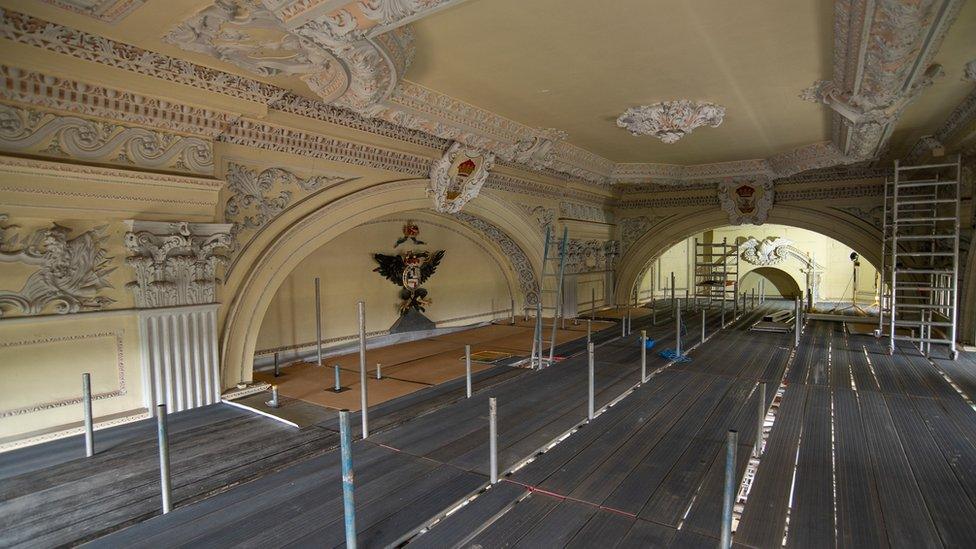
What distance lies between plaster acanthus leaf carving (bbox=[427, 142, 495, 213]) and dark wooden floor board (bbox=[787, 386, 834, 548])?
4588 mm

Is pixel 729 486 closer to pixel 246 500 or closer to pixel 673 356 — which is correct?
pixel 246 500

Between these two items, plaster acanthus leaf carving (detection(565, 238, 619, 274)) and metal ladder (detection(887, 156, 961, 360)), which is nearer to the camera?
metal ladder (detection(887, 156, 961, 360))

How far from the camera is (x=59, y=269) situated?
137 inches

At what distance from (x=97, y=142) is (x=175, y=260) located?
97cm

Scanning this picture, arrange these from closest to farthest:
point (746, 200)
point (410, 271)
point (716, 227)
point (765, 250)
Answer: point (410, 271)
point (746, 200)
point (716, 227)
point (765, 250)

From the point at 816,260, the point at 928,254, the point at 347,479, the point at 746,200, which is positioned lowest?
the point at 347,479

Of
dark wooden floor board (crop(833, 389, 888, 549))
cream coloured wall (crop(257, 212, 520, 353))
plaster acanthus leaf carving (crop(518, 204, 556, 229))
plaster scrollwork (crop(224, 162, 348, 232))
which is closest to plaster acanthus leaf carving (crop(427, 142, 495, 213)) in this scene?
cream coloured wall (crop(257, 212, 520, 353))

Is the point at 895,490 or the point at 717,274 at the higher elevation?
the point at 717,274

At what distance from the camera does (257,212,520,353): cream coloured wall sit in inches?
245

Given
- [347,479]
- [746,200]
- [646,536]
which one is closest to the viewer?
[347,479]

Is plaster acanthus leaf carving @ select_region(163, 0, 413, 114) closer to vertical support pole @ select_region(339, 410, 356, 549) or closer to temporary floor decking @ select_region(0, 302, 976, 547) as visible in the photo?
vertical support pole @ select_region(339, 410, 356, 549)

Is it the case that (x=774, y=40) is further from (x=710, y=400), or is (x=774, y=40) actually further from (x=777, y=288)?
(x=777, y=288)

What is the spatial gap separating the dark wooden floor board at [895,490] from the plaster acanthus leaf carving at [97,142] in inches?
202

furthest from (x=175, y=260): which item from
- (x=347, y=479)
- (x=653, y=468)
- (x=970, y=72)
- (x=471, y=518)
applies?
(x=970, y=72)
